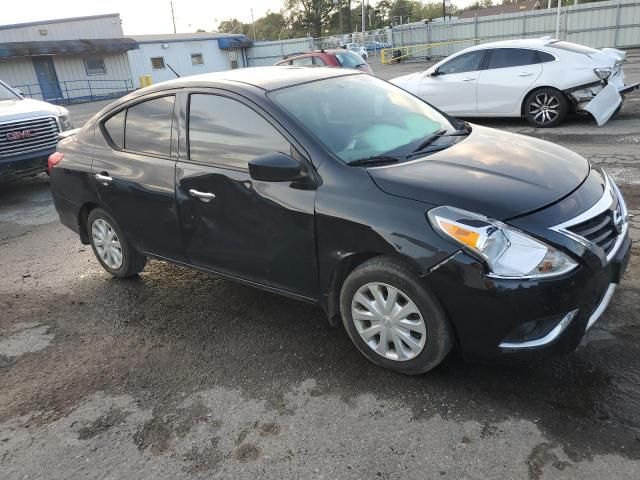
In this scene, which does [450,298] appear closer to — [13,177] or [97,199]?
[97,199]

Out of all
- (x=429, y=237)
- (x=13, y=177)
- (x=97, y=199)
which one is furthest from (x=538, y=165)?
(x=13, y=177)

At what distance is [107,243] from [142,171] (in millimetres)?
1040

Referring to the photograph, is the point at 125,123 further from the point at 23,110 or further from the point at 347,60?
the point at 347,60

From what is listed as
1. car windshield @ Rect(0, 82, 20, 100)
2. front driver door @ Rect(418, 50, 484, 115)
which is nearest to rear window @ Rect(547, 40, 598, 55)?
front driver door @ Rect(418, 50, 484, 115)

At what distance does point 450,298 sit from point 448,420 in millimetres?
621

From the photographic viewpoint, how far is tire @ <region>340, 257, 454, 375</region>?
2.80 meters

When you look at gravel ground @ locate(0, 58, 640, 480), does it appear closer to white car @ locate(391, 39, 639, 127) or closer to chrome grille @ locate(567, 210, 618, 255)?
chrome grille @ locate(567, 210, 618, 255)

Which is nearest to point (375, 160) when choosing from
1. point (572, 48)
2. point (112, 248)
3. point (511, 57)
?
point (112, 248)

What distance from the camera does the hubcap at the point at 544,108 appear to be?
9312 mm

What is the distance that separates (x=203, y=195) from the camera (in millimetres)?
3605

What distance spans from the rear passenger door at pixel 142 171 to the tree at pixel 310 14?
80.3 meters

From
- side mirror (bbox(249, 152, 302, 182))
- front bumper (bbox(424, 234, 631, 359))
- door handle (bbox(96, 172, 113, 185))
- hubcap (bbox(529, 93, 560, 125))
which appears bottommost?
hubcap (bbox(529, 93, 560, 125))

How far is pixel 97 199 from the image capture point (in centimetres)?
451

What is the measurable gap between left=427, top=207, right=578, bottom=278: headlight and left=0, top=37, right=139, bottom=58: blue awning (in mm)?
31647
